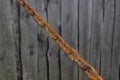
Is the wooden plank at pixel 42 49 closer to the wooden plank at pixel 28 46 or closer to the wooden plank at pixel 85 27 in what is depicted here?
the wooden plank at pixel 28 46

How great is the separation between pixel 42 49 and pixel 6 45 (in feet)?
1.00

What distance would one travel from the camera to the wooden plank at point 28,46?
2.27m

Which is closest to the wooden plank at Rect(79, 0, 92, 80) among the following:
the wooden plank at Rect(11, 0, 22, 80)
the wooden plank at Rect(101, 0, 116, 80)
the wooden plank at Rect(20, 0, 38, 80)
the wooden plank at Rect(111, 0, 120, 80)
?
the wooden plank at Rect(101, 0, 116, 80)

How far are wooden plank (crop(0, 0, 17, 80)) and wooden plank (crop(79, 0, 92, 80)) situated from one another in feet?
1.99

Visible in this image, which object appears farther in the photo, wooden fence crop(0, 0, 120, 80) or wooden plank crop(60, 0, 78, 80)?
wooden plank crop(60, 0, 78, 80)

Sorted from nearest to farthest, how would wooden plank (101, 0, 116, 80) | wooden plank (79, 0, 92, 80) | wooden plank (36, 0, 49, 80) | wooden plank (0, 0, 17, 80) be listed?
wooden plank (0, 0, 17, 80) → wooden plank (36, 0, 49, 80) → wooden plank (79, 0, 92, 80) → wooden plank (101, 0, 116, 80)

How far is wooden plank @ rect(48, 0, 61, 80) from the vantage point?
234cm

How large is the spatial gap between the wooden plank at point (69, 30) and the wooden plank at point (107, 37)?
0.96 feet

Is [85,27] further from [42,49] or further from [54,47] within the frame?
[42,49]

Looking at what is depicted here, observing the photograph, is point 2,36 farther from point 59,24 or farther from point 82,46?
point 82,46

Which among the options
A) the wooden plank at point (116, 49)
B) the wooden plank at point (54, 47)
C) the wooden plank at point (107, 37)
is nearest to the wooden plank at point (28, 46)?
the wooden plank at point (54, 47)

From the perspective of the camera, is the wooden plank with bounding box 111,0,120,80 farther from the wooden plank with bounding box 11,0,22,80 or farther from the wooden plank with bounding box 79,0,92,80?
the wooden plank with bounding box 11,0,22,80

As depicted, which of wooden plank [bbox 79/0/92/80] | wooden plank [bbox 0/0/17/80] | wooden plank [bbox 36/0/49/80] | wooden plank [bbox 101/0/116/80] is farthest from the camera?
wooden plank [bbox 101/0/116/80]

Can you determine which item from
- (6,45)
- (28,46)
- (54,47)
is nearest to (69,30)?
(54,47)
